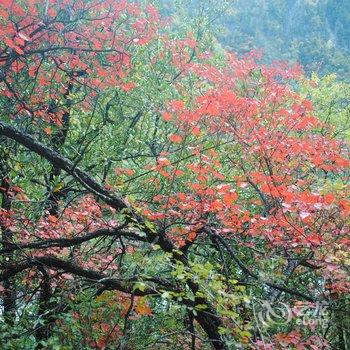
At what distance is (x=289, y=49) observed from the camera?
199 feet

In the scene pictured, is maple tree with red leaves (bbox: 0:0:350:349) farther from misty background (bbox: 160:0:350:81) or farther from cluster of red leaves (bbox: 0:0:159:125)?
misty background (bbox: 160:0:350:81)

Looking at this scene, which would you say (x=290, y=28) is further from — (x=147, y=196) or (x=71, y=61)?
(x=147, y=196)

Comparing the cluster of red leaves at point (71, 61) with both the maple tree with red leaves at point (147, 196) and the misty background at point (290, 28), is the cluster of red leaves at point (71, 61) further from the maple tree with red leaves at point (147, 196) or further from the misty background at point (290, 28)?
the misty background at point (290, 28)

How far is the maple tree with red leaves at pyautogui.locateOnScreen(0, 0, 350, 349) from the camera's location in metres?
5.15

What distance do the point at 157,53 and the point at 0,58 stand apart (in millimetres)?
5762

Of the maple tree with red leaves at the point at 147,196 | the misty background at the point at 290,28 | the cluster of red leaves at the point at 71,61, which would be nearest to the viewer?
the maple tree with red leaves at the point at 147,196

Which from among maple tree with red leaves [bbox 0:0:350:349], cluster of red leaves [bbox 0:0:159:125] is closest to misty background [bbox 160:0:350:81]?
maple tree with red leaves [bbox 0:0:350:349]

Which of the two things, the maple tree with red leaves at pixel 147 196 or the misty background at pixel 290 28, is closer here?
the maple tree with red leaves at pixel 147 196

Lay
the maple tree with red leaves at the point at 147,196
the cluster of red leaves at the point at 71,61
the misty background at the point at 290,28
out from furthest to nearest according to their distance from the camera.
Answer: the misty background at the point at 290,28, the cluster of red leaves at the point at 71,61, the maple tree with red leaves at the point at 147,196

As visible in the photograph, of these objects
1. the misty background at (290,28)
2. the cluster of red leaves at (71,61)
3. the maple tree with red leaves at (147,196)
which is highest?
the misty background at (290,28)

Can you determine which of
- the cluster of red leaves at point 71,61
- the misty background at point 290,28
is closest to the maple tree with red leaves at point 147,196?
the cluster of red leaves at point 71,61

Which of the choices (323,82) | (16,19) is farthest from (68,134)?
(323,82)

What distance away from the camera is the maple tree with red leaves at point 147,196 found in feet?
16.9

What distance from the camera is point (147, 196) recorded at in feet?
29.6
